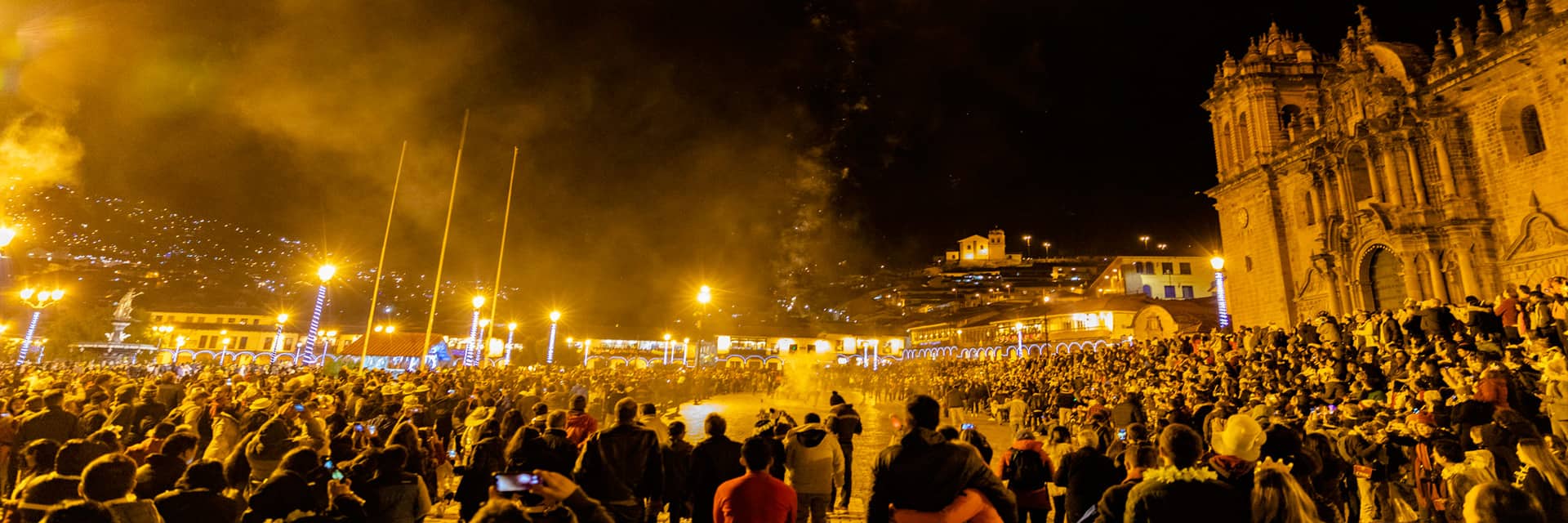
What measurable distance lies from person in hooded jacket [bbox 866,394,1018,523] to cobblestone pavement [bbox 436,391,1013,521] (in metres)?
2.09

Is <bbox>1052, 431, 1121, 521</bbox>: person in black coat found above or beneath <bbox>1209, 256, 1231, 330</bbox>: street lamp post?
Answer: beneath

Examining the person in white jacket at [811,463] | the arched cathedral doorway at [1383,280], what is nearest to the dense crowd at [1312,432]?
the person in white jacket at [811,463]

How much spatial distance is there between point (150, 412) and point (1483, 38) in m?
31.6

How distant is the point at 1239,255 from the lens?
94.4ft

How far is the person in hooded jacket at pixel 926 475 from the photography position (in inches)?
128

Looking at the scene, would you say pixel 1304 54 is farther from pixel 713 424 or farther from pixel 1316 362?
pixel 713 424

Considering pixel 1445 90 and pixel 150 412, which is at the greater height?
pixel 1445 90

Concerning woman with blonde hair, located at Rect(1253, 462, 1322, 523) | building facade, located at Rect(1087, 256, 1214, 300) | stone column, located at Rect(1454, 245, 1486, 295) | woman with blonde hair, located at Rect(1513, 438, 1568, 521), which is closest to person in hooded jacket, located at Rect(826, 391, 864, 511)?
woman with blonde hair, located at Rect(1253, 462, 1322, 523)

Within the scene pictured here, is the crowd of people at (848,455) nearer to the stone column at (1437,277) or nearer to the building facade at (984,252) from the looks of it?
the stone column at (1437,277)

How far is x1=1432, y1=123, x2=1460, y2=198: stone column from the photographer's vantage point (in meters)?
19.6

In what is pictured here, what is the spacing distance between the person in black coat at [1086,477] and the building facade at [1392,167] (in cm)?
2008

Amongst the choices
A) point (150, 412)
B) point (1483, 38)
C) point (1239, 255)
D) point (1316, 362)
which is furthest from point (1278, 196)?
point (150, 412)

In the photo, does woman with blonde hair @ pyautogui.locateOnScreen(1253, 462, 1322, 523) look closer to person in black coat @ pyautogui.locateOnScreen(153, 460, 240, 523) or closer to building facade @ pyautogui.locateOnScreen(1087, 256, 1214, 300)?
person in black coat @ pyautogui.locateOnScreen(153, 460, 240, 523)

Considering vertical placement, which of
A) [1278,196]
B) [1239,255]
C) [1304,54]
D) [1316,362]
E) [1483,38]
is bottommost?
[1316,362]
